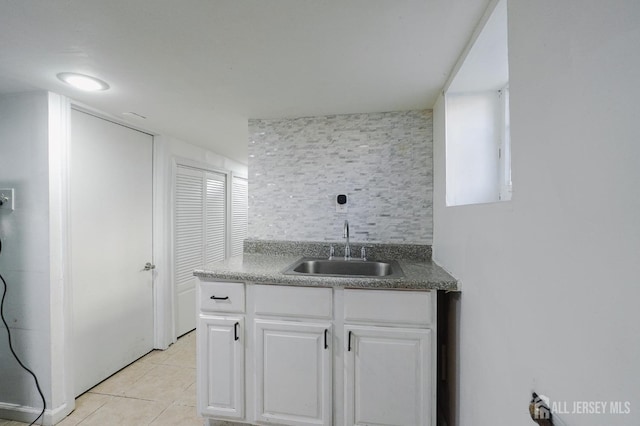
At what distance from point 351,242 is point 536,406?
58.5 inches

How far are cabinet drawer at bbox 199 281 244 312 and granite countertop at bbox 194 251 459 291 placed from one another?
46 millimetres

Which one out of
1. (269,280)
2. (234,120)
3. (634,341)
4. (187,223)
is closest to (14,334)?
(187,223)

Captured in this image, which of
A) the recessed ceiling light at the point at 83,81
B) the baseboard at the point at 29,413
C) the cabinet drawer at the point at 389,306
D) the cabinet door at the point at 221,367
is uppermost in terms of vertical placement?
the recessed ceiling light at the point at 83,81

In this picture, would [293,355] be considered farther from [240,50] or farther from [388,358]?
[240,50]

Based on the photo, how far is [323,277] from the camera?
4.81 feet

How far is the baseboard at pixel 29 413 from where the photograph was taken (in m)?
1.67

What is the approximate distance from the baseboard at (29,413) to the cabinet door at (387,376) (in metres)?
1.82

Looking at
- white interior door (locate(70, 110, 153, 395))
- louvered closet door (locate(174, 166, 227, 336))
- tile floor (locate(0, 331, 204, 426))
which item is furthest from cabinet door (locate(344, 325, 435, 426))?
louvered closet door (locate(174, 166, 227, 336))

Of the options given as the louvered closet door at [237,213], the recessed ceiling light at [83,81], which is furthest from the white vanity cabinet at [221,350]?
the louvered closet door at [237,213]

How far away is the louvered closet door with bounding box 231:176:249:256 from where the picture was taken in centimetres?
389

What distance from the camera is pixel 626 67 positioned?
0.43m

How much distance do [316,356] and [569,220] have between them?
1.31 meters

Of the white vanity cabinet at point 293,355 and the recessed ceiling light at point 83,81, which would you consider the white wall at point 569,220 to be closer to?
the white vanity cabinet at point 293,355

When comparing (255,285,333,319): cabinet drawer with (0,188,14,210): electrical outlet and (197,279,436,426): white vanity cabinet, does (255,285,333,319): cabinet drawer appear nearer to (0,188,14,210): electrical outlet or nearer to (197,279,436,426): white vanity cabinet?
(197,279,436,426): white vanity cabinet
